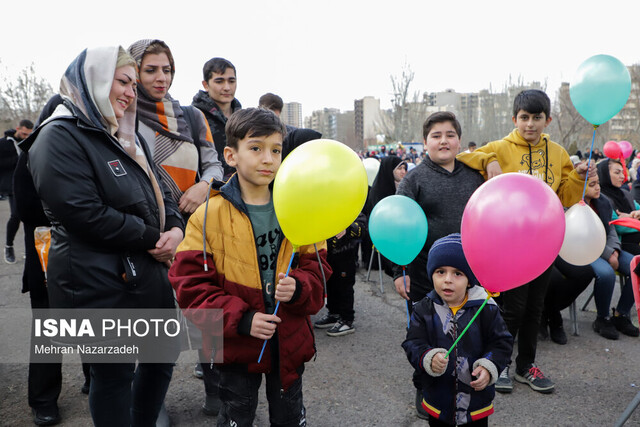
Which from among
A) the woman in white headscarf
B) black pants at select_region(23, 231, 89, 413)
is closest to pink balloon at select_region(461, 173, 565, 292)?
the woman in white headscarf

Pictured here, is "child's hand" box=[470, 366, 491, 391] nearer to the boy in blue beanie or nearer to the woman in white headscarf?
the boy in blue beanie

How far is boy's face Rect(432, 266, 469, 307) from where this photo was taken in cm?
207

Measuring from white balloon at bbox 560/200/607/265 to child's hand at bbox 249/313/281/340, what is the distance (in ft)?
→ 8.34

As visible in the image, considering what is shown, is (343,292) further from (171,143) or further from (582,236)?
(171,143)

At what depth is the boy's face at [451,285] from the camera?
2074 mm

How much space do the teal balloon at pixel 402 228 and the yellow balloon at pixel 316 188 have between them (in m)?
0.99

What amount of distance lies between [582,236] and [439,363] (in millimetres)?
2009

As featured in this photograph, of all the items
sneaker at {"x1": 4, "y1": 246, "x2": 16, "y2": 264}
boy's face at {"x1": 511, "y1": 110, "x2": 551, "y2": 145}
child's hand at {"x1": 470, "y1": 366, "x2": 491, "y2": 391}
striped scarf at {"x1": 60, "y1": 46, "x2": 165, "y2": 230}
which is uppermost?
striped scarf at {"x1": 60, "y1": 46, "x2": 165, "y2": 230}

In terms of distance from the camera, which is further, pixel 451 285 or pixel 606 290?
pixel 606 290

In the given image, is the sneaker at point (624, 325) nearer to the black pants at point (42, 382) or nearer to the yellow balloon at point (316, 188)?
the yellow balloon at point (316, 188)

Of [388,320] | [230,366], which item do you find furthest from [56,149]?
[388,320]

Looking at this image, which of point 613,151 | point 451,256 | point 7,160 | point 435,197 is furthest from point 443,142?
point 7,160

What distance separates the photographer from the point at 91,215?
1.75 m

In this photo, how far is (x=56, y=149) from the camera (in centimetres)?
172
